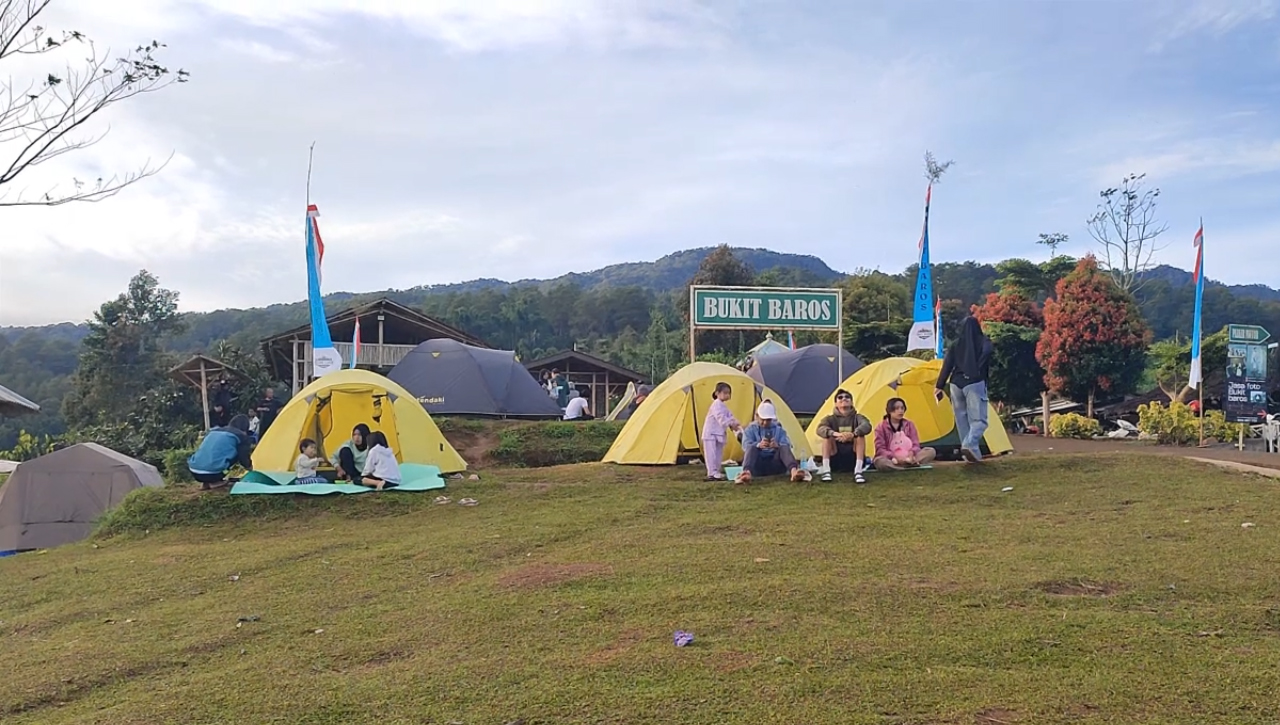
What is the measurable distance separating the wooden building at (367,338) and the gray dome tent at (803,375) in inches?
448

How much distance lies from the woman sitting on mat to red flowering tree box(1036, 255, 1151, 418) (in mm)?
13554

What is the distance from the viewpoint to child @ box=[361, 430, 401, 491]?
1091 centimetres

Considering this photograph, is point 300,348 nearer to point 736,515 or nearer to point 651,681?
point 736,515

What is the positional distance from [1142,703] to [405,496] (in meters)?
8.20

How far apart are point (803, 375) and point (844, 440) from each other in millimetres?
10834

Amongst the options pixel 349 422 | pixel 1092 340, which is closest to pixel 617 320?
pixel 1092 340

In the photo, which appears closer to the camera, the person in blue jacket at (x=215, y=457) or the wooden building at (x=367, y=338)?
the person in blue jacket at (x=215, y=457)

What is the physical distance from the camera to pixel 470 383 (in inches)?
814

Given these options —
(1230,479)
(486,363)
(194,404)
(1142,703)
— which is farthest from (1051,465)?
(194,404)

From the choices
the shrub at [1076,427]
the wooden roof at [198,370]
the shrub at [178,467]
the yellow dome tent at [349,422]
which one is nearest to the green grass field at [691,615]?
the yellow dome tent at [349,422]

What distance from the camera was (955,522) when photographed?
793 centimetres

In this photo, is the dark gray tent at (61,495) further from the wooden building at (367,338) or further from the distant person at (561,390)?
the wooden building at (367,338)

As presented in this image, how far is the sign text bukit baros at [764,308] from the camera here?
49.3 ft

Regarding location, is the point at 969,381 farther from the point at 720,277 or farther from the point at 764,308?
the point at 720,277
